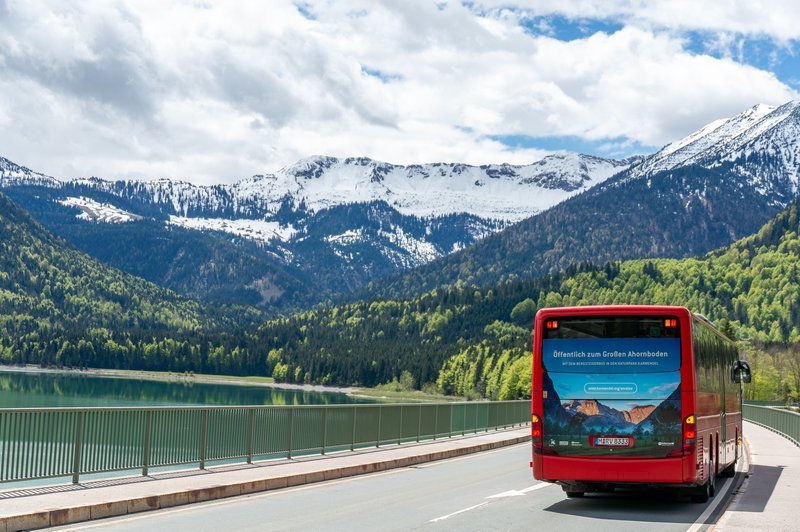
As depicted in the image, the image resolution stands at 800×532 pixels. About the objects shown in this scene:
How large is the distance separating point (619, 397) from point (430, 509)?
3.94 meters

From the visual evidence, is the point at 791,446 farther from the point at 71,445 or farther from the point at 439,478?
the point at 71,445

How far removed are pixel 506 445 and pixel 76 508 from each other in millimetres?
28144

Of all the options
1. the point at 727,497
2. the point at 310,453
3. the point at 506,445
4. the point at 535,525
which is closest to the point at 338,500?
the point at 535,525

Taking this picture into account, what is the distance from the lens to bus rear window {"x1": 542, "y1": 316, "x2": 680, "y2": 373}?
19.4 meters

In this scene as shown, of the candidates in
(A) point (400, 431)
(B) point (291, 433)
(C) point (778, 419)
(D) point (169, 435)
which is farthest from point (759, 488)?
(C) point (778, 419)

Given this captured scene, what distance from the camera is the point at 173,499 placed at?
62.0 feet

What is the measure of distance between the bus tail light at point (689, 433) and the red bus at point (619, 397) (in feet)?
0.06

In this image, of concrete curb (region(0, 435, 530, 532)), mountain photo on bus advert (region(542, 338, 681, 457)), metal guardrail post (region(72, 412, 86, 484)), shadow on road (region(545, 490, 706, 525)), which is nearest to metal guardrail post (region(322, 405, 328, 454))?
concrete curb (region(0, 435, 530, 532))

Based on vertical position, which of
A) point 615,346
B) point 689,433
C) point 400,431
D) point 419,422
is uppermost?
point 615,346

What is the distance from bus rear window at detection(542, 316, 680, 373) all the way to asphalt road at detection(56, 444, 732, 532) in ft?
8.65

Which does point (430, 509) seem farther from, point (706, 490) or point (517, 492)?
point (706, 490)

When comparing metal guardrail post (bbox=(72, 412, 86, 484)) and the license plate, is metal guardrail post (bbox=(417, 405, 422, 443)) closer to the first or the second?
the license plate

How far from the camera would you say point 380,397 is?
191 meters

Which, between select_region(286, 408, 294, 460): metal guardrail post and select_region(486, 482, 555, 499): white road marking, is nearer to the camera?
select_region(486, 482, 555, 499): white road marking
